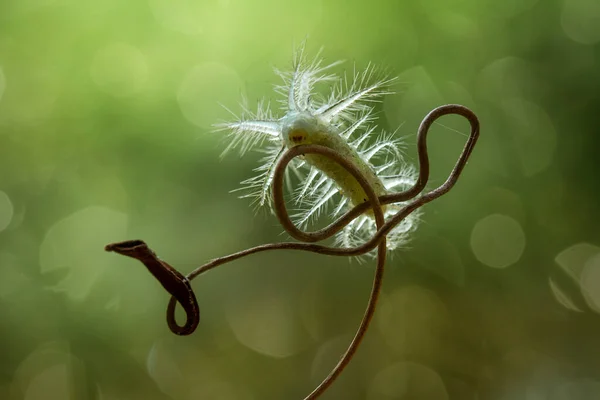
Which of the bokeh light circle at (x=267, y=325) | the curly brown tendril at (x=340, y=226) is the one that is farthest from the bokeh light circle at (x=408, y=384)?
the curly brown tendril at (x=340, y=226)

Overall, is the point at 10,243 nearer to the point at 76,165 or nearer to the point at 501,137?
the point at 76,165

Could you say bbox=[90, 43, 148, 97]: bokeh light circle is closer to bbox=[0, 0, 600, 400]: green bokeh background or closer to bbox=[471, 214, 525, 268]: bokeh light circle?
bbox=[0, 0, 600, 400]: green bokeh background

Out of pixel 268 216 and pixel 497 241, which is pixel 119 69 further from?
pixel 497 241

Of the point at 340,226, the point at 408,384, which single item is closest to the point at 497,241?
the point at 408,384

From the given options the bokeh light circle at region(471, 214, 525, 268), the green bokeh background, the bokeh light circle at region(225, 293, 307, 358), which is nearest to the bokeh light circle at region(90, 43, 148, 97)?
the green bokeh background

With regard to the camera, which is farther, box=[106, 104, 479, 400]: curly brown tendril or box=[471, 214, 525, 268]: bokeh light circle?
box=[471, 214, 525, 268]: bokeh light circle

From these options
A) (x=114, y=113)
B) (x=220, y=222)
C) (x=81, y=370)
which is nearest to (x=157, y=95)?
(x=114, y=113)

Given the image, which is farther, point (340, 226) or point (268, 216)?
point (268, 216)
